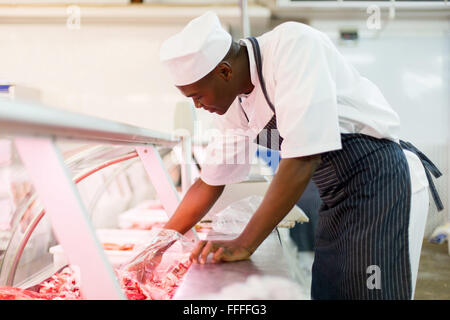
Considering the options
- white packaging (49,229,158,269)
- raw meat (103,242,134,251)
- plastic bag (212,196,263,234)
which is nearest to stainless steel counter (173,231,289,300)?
plastic bag (212,196,263,234)

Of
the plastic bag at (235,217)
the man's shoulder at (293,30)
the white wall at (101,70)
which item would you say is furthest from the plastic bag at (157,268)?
the white wall at (101,70)

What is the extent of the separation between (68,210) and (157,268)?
1.62 ft

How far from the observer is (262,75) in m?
1.13

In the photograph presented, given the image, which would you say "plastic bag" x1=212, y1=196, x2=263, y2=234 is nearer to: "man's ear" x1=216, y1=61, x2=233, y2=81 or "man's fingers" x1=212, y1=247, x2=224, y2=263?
"man's fingers" x1=212, y1=247, x2=224, y2=263

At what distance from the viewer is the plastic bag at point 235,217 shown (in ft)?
4.59

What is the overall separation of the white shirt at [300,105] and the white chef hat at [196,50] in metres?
0.10

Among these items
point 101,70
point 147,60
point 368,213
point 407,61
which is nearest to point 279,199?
point 368,213

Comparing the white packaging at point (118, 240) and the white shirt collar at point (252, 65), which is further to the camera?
the white packaging at point (118, 240)

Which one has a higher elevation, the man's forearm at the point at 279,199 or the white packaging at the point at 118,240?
the man's forearm at the point at 279,199

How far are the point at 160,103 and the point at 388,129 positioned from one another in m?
4.58

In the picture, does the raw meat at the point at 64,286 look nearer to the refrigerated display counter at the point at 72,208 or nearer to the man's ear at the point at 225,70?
the refrigerated display counter at the point at 72,208

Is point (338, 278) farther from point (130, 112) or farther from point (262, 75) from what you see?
point (130, 112)

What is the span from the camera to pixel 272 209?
3.01 feet

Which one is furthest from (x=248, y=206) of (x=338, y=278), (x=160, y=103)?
(x=160, y=103)
